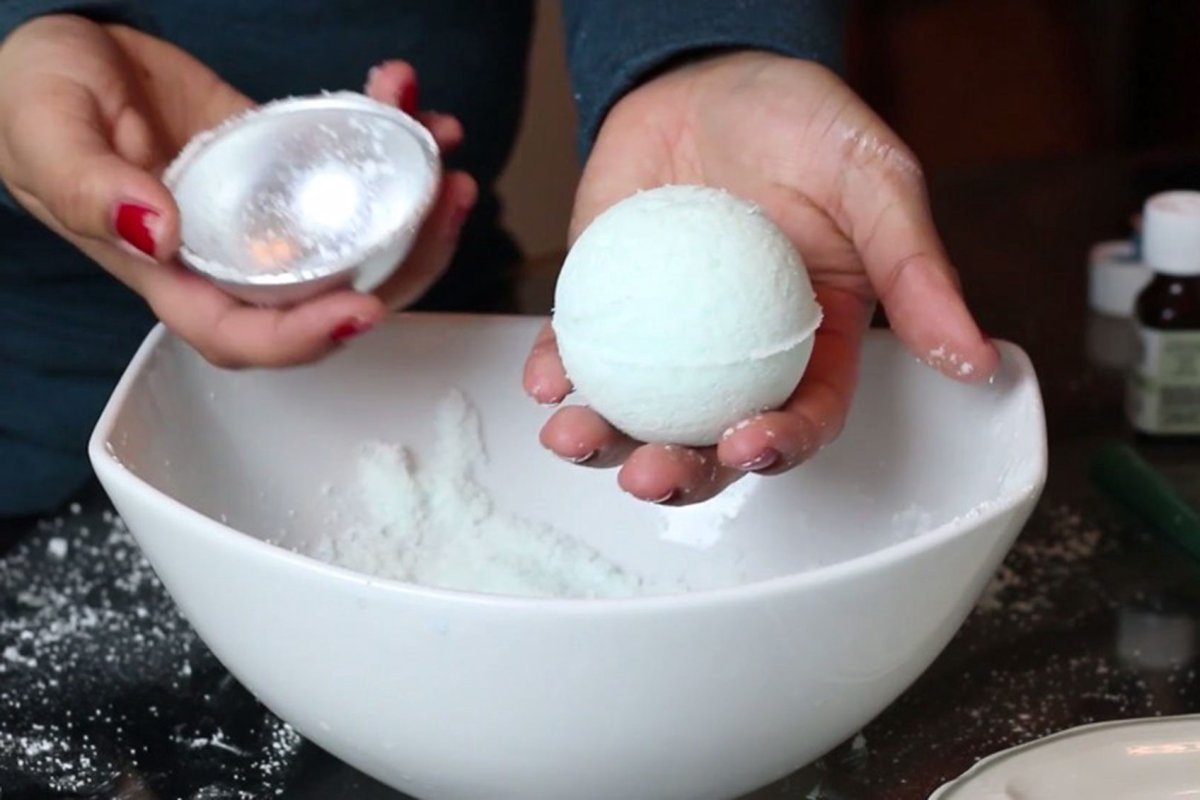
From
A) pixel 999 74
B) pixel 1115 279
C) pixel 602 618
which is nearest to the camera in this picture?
pixel 602 618

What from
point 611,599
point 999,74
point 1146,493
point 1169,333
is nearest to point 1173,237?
point 1169,333

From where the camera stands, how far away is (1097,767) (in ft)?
1.88

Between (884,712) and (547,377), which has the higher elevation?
(547,377)

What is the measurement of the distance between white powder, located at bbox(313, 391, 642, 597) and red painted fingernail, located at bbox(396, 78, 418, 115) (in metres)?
0.15

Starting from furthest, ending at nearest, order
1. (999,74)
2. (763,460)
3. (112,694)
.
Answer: (999,74), (112,694), (763,460)

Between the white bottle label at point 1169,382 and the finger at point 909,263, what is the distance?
28 centimetres

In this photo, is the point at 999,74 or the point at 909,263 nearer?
the point at 909,263

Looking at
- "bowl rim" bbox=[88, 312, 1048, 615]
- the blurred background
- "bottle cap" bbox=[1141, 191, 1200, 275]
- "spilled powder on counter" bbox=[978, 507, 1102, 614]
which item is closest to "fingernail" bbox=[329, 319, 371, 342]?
"bowl rim" bbox=[88, 312, 1048, 615]

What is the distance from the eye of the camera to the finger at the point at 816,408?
58cm

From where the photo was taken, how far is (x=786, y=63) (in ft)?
2.49

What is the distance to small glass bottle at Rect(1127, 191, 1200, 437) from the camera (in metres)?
0.88

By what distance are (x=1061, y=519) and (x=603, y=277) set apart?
1.11 feet

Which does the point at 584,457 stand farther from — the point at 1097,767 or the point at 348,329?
the point at 1097,767

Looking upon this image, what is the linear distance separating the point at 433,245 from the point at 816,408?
23cm
